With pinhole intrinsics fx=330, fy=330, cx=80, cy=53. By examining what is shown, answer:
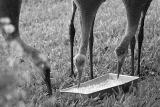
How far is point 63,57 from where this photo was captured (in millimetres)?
5086

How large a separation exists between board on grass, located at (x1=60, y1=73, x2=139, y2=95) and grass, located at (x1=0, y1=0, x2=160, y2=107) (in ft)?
0.38

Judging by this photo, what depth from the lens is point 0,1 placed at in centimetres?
306

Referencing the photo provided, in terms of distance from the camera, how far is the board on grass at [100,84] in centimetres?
361

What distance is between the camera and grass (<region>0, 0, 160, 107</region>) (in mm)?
1917

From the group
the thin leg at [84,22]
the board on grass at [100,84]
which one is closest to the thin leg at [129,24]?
the board on grass at [100,84]

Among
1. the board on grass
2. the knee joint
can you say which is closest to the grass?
the board on grass

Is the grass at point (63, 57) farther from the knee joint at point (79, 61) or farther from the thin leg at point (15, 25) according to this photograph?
the knee joint at point (79, 61)

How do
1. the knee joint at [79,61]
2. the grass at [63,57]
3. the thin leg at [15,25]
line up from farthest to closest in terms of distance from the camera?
the knee joint at [79,61] → the thin leg at [15,25] → the grass at [63,57]

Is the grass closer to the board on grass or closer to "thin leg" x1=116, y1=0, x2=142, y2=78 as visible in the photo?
the board on grass

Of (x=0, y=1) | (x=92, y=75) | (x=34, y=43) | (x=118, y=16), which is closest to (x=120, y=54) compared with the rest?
(x=92, y=75)

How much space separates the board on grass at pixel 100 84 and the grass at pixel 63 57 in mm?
116

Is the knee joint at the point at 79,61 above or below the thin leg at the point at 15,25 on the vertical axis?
below

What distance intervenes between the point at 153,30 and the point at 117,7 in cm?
231

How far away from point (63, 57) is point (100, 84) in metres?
1.26
